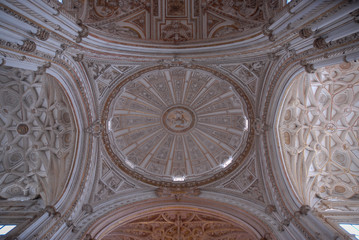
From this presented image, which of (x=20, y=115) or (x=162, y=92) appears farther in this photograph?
(x=162, y=92)

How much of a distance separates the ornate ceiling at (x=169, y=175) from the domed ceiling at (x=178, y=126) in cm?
46

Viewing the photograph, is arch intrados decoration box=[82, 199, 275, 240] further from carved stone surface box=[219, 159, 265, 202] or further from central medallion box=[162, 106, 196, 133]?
central medallion box=[162, 106, 196, 133]

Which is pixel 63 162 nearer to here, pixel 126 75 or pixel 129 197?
pixel 129 197

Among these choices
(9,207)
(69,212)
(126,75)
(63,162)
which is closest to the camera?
(69,212)

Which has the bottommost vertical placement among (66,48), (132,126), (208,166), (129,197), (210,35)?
(129,197)

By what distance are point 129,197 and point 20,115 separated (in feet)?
28.5

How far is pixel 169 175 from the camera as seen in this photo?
1950 cm

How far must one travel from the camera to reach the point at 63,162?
15438 mm

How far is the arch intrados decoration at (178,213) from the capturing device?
1384cm

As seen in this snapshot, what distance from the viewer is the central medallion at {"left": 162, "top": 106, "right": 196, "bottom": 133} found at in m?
21.5

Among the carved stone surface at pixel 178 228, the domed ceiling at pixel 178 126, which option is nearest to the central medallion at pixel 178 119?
the domed ceiling at pixel 178 126

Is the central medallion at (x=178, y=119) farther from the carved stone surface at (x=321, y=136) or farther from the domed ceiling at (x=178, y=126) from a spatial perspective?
the carved stone surface at (x=321, y=136)

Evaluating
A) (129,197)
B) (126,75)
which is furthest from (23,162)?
(126,75)

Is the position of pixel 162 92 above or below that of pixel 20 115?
above
